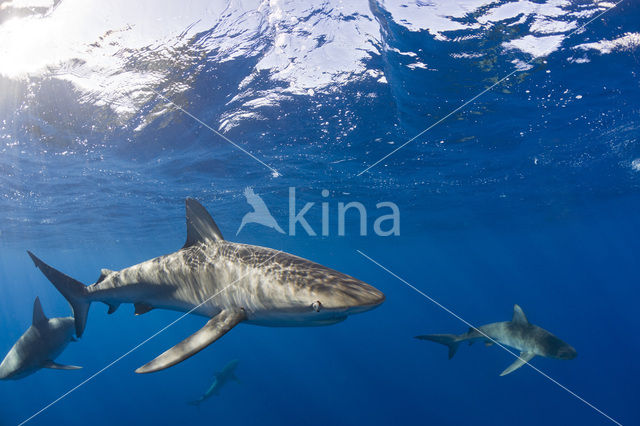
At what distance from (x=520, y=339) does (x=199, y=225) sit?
8.02 metres

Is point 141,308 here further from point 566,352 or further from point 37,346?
point 566,352

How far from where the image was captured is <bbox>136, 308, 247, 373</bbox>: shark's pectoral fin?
2.85m

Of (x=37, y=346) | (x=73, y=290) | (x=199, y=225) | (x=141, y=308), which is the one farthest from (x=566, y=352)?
(x=37, y=346)

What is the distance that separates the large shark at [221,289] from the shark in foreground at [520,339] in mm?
4799

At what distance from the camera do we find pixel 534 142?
15672mm

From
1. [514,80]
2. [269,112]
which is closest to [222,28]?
[269,112]

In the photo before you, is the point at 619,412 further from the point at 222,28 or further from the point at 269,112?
the point at 222,28

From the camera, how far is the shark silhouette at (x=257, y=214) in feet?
74.5

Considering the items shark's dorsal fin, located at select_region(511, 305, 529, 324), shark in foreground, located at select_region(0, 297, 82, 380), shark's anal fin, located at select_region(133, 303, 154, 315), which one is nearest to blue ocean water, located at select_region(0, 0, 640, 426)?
shark's anal fin, located at select_region(133, 303, 154, 315)

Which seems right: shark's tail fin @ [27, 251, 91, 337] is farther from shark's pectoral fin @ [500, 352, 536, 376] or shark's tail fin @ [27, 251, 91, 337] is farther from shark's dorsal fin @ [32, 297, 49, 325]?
shark's pectoral fin @ [500, 352, 536, 376]

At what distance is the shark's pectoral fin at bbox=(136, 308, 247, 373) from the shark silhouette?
1755 cm

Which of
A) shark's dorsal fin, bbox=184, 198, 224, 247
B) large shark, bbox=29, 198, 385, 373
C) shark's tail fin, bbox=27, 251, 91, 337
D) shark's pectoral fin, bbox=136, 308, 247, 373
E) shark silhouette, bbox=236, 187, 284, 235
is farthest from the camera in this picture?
shark silhouette, bbox=236, 187, 284, 235

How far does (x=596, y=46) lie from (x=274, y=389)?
117ft

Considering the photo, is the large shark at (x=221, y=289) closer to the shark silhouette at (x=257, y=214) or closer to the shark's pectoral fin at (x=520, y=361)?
the shark's pectoral fin at (x=520, y=361)
